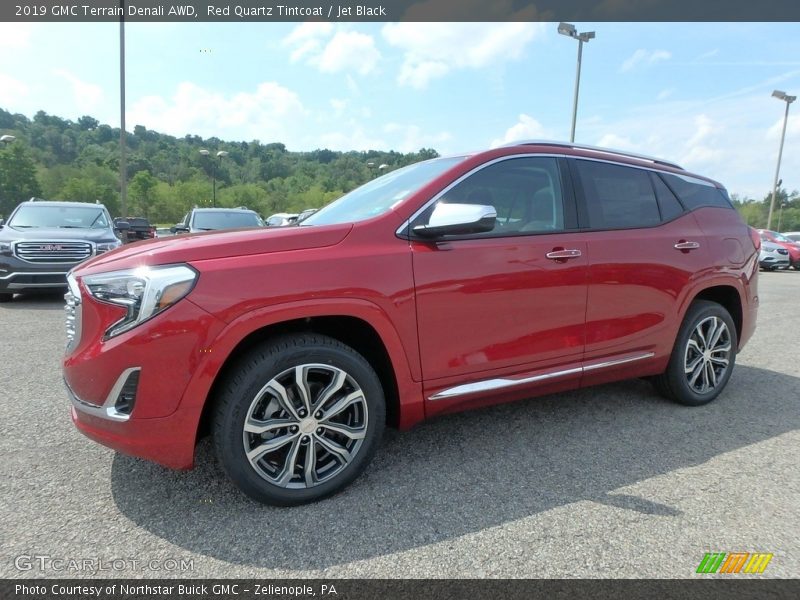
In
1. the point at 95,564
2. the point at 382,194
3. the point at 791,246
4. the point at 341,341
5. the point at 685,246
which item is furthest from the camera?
the point at 791,246

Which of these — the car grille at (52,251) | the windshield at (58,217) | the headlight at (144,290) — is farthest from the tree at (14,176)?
the headlight at (144,290)

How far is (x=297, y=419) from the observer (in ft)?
7.49

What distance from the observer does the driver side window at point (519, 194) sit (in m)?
2.78

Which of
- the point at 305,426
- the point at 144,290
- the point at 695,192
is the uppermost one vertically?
the point at 695,192

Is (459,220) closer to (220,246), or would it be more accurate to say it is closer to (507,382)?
(507,382)

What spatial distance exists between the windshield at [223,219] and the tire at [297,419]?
26.6 feet

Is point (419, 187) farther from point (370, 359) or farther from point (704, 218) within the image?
point (704, 218)

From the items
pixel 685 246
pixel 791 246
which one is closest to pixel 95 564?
pixel 685 246

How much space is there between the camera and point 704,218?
368cm

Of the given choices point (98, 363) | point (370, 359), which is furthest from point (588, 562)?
point (98, 363)

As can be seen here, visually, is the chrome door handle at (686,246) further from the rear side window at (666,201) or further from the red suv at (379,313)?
the rear side window at (666,201)

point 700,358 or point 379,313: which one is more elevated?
point 379,313

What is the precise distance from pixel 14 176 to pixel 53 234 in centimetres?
5906

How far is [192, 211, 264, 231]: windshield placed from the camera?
32.1 ft
